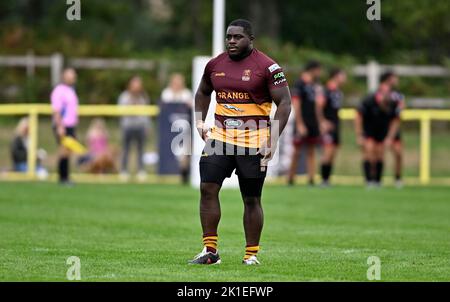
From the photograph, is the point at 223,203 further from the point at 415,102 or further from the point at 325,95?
the point at 415,102

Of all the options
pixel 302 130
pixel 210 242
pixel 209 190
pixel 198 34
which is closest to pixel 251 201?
pixel 209 190

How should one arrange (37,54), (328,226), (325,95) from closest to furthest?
(328,226) < (325,95) < (37,54)

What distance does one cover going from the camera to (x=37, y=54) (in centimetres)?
3834

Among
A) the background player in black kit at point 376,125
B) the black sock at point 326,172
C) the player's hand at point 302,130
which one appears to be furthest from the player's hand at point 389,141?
the player's hand at point 302,130

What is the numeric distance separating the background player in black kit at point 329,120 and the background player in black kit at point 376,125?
0.49 meters

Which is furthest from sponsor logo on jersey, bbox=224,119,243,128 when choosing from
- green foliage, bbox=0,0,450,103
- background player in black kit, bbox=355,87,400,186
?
green foliage, bbox=0,0,450,103

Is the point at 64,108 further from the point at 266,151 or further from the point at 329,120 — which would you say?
the point at 266,151

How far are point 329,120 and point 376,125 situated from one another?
0.93 meters

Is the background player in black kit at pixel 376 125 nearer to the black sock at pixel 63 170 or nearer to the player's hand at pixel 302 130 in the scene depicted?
the player's hand at pixel 302 130

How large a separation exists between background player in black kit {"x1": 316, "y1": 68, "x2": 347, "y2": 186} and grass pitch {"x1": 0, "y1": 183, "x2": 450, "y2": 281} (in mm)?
923

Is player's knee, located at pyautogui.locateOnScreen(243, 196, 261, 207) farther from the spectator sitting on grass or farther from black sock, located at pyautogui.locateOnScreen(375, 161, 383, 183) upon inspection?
the spectator sitting on grass

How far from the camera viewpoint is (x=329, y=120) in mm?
24516

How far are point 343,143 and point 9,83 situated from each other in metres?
9.99
